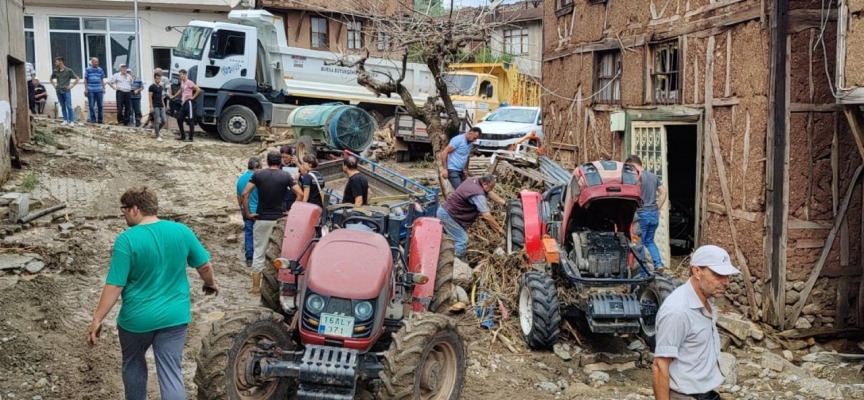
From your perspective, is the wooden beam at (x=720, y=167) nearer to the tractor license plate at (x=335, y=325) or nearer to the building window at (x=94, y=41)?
the tractor license plate at (x=335, y=325)

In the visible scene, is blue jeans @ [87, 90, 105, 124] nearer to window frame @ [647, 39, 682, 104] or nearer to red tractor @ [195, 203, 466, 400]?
window frame @ [647, 39, 682, 104]

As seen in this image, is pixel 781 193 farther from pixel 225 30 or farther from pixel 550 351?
pixel 225 30

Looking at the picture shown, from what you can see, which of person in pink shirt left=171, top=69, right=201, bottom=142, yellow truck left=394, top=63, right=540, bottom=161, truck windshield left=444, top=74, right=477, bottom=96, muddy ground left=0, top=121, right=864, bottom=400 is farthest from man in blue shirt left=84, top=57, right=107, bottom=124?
truck windshield left=444, top=74, right=477, bottom=96

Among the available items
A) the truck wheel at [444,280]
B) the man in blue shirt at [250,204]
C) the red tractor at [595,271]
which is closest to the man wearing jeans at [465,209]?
the red tractor at [595,271]

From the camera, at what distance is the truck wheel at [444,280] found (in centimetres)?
770

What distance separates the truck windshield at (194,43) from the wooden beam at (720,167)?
41.0ft

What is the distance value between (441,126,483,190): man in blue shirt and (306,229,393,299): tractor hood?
652 centimetres

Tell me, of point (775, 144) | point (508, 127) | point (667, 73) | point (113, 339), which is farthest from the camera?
point (508, 127)

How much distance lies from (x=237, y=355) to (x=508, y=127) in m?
14.6

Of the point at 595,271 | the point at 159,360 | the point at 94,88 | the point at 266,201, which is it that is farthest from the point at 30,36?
the point at 159,360

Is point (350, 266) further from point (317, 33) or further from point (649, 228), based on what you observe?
point (317, 33)

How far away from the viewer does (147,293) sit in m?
5.20

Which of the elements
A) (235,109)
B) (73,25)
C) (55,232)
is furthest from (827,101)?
(73,25)

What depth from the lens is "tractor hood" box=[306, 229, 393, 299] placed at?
5801 millimetres
